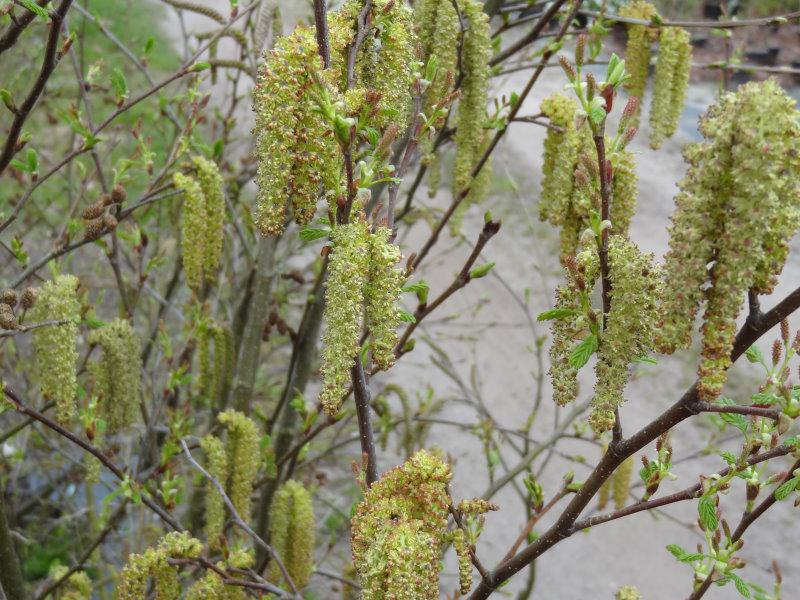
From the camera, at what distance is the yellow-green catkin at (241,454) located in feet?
6.19

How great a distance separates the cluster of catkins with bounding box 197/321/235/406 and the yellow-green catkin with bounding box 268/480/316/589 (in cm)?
56

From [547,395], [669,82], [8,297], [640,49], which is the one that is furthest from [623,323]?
[547,395]

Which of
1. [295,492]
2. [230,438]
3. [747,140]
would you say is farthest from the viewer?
[295,492]

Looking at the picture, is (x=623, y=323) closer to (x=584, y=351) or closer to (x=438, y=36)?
(x=584, y=351)

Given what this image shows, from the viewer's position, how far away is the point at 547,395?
6102mm

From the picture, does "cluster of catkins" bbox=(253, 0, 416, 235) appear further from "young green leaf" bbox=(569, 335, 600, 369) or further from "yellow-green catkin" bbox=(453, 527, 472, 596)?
"yellow-green catkin" bbox=(453, 527, 472, 596)

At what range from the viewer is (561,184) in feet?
4.77

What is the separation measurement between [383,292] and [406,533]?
11.8 inches

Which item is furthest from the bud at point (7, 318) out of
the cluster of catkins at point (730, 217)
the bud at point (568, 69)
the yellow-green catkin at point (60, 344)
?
the cluster of catkins at point (730, 217)

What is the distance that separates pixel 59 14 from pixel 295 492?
1.18 meters

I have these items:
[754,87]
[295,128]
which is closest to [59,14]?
[295,128]

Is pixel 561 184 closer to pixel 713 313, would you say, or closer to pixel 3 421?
pixel 713 313

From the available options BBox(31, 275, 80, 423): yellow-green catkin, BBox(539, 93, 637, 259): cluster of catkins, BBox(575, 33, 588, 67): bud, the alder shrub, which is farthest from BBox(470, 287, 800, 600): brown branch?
BBox(31, 275, 80, 423): yellow-green catkin

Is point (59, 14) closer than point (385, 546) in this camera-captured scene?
No
